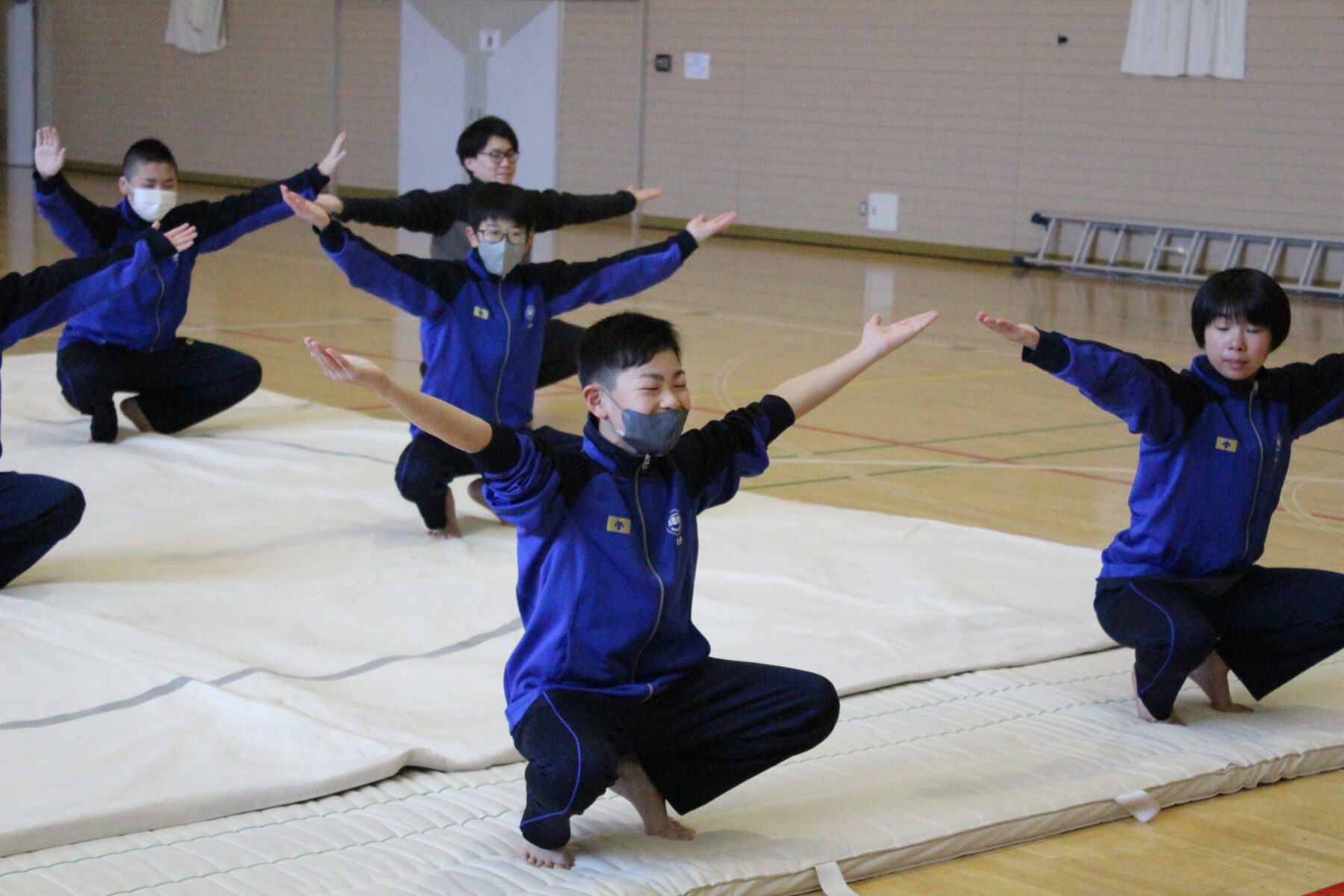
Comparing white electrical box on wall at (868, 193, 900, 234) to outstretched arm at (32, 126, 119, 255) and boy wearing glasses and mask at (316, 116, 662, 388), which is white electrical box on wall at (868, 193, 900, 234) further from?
outstretched arm at (32, 126, 119, 255)

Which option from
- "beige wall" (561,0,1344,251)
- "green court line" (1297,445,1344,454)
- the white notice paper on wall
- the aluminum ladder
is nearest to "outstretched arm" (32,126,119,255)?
"green court line" (1297,445,1344,454)

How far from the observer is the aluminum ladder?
11625 mm

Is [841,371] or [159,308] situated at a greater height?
[841,371]

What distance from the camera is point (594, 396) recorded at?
2.50m

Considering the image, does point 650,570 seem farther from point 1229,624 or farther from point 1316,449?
point 1316,449

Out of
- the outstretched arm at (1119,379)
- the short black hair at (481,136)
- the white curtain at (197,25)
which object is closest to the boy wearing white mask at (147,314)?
the short black hair at (481,136)

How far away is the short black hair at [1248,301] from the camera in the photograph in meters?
3.12

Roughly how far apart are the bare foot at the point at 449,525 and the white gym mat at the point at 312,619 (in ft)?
0.20

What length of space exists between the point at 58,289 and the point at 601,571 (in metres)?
2.22

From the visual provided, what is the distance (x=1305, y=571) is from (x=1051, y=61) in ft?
34.1

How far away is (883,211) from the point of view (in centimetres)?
1432

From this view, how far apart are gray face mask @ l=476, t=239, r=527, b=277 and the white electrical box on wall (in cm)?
1007

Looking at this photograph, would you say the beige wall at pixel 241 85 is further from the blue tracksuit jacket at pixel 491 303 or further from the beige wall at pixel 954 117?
the blue tracksuit jacket at pixel 491 303

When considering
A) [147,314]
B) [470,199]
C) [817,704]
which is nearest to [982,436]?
[470,199]
